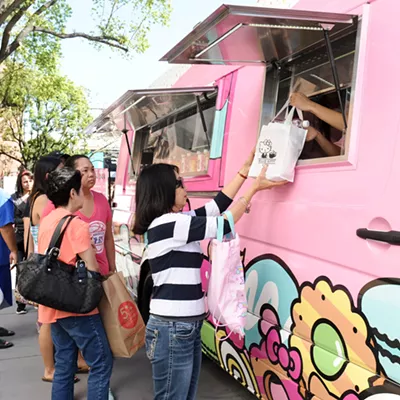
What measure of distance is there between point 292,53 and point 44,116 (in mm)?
21705

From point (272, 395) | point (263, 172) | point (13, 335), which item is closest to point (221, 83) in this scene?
point (263, 172)

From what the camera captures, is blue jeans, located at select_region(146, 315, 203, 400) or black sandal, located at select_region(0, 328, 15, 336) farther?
black sandal, located at select_region(0, 328, 15, 336)

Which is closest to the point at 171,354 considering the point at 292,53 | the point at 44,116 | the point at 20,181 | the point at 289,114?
the point at 289,114

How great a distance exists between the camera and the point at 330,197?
2.09m

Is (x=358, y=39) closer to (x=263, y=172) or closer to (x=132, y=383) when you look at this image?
(x=263, y=172)

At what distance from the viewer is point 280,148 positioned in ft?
7.80

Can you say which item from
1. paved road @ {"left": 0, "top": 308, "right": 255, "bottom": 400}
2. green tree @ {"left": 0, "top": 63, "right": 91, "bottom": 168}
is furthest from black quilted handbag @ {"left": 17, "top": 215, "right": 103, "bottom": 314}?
green tree @ {"left": 0, "top": 63, "right": 91, "bottom": 168}

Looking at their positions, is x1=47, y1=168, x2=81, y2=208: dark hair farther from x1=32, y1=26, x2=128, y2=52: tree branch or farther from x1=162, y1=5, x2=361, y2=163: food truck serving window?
x1=32, y1=26, x2=128, y2=52: tree branch

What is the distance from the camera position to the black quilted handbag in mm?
2521

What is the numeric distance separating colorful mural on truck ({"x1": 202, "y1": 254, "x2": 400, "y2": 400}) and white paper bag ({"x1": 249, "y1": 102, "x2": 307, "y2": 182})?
18.9 inches

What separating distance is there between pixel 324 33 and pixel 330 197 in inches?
31.3

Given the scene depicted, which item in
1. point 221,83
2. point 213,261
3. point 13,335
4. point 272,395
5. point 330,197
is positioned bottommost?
point 13,335

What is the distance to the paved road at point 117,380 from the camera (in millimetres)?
3648

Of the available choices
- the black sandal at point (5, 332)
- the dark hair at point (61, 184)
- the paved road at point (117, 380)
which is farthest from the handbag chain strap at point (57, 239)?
the black sandal at point (5, 332)
